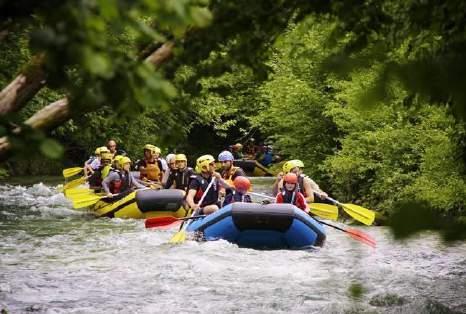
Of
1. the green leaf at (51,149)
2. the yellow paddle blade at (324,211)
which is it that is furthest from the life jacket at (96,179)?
the green leaf at (51,149)

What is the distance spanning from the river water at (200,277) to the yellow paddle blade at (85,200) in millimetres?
1944

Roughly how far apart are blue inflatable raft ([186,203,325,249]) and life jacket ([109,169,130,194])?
4.53 metres

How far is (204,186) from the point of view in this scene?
11727 millimetres

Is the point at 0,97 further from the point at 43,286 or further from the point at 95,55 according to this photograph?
the point at 43,286

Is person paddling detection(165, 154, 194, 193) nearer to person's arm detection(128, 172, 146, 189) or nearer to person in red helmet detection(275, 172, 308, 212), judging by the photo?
person's arm detection(128, 172, 146, 189)

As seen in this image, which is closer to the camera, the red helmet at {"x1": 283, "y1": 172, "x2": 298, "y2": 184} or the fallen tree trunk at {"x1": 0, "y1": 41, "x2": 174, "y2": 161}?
the fallen tree trunk at {"x1": 0, "y1": 41, "x2": 174, "y2": 161}

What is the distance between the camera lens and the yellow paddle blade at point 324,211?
11.5m

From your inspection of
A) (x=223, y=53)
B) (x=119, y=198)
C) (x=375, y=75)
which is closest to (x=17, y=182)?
(x=119, y=198)

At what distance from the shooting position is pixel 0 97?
3133 mm

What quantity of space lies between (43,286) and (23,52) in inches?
196

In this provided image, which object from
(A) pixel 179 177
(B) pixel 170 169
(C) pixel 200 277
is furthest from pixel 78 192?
(C) pixel 200 277

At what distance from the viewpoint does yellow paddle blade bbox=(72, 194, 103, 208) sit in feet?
45.9

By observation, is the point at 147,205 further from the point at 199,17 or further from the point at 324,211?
the point at 199,17

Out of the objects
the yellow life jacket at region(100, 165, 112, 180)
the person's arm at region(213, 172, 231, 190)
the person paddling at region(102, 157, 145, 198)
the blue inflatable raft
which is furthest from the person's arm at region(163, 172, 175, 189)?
the blue inflatable raft
